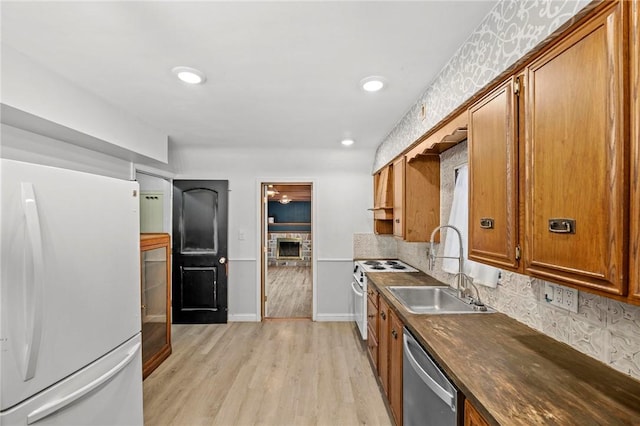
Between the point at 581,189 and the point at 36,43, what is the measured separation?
8.54ft

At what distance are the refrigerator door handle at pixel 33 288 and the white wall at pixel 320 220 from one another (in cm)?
312

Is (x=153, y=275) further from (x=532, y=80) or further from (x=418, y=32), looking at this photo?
(x=532, y=80)

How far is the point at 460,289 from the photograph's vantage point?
2.16 metres

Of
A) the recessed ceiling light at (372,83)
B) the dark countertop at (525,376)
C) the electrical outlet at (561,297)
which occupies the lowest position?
the dark countertop at (525,376)

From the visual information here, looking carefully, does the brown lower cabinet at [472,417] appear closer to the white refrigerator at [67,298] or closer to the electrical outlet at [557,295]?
the electrical outlet at [557,295]

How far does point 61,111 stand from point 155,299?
1.92 metres

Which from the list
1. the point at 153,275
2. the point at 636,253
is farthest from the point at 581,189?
the point at 153,275

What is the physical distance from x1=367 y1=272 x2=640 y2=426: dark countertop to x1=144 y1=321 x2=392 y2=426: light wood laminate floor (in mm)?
1210

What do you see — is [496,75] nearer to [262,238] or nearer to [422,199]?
[422,199]

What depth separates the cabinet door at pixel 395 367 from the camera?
6.08 feet

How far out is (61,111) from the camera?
6.37 feet

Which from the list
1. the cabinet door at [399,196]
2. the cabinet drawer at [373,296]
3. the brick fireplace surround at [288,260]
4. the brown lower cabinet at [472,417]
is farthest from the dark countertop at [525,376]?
the brick fireplace surround at [288,260]

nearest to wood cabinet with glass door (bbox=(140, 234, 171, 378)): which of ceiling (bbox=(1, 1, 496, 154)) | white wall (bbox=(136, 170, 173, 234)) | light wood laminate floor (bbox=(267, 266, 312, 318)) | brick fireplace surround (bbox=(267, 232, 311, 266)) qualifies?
white wall (bbox=(136, 170, 173, 234))

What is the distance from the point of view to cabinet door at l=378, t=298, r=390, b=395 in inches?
86.7
